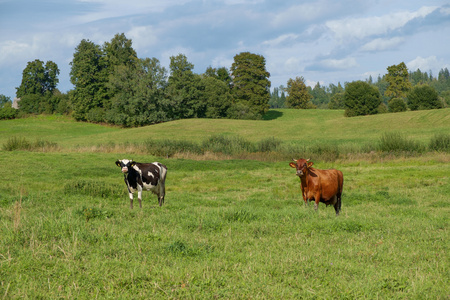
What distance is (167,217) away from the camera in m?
11.2

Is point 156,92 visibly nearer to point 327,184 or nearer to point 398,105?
point 398,105

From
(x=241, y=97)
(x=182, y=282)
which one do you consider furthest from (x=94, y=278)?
(x=241, y=97)

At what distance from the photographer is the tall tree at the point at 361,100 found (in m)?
103

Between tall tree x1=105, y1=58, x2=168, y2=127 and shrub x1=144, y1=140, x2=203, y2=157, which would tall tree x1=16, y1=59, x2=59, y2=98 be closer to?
tall tree x1=105, y1=58, x2=168, y2=127

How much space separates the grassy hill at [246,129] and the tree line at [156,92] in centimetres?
786

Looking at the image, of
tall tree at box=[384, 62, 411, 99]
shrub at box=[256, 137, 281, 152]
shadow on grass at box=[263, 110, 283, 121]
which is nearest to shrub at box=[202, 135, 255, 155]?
shrub at box=[256, 137, 281, 152]

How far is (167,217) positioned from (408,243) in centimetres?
576

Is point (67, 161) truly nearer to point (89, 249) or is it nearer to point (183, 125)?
point (89, 249)

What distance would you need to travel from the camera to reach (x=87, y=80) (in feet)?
341

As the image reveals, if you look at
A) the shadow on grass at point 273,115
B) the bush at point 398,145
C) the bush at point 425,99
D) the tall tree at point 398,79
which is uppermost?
the tall tree at point 398,79

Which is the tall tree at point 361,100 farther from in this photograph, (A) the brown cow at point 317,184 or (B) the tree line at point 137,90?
(A) the brown cow at point 317,184

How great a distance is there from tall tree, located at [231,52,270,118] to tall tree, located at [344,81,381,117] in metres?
21.9

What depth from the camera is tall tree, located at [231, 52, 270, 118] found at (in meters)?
114

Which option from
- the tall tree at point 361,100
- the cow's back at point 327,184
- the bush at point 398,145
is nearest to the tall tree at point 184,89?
the tall tree at point 361,100
